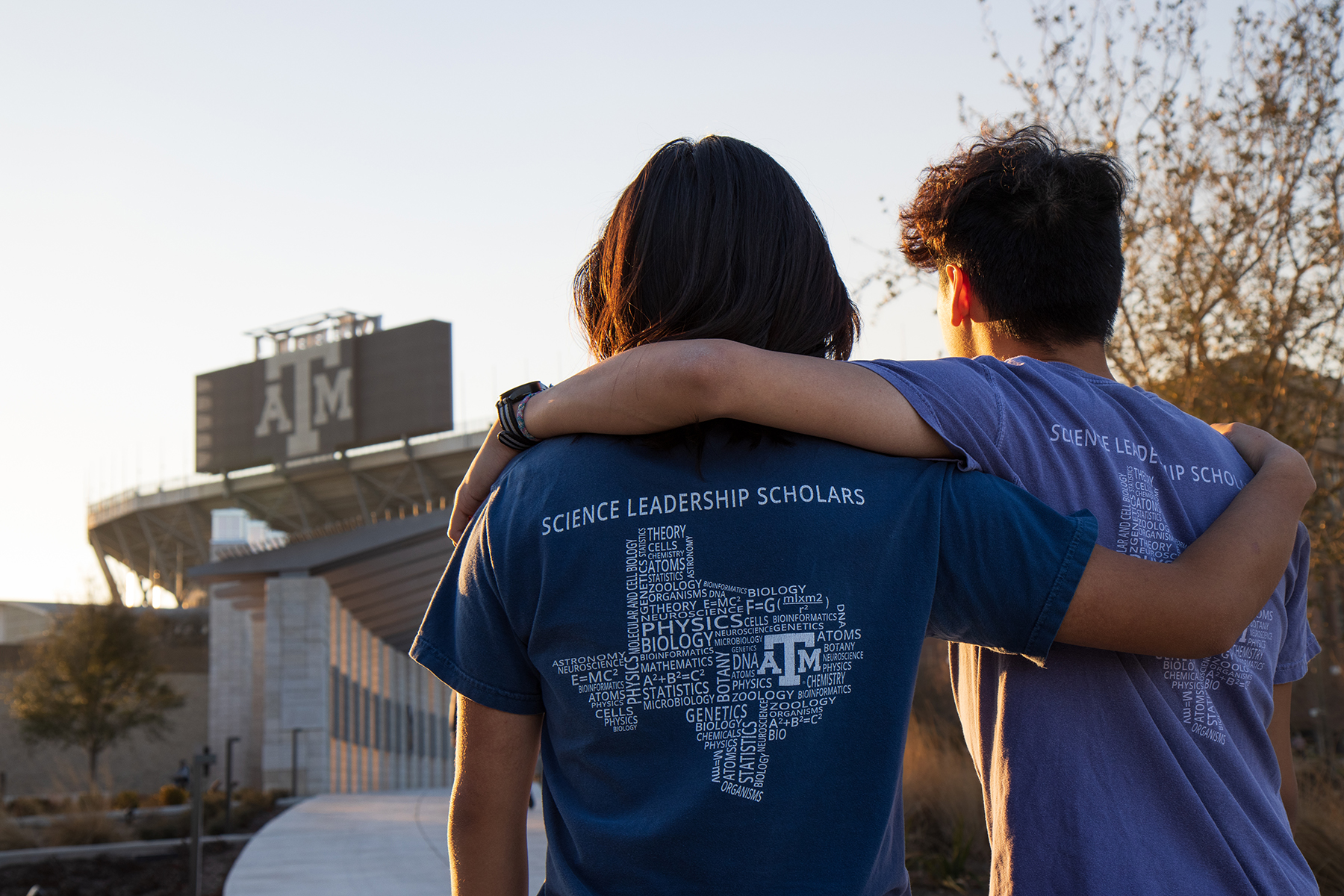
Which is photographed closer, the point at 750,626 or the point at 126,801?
the point at 750,626

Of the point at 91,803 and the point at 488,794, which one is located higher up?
the point at 488,794

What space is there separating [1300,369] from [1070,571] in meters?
10.3

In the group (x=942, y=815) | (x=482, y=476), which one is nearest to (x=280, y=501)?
(x=942, y=815)

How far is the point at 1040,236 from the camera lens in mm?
1814

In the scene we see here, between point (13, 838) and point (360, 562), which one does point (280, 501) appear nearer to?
point (360, 562)

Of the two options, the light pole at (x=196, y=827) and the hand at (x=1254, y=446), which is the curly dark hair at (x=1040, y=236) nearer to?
the hand at (x=1254, y=446)

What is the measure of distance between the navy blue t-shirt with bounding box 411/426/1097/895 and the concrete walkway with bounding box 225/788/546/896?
4.71m

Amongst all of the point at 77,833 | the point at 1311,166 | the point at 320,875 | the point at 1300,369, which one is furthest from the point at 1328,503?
the point at 77,833

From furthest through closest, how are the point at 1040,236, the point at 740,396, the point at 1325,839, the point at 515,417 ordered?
the point at 1325,839 < the point at 1040,236 < the point at 515,417 < the point at 740,396

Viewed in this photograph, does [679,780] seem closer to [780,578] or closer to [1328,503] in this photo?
[780,578]

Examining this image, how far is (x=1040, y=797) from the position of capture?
157 centimetres

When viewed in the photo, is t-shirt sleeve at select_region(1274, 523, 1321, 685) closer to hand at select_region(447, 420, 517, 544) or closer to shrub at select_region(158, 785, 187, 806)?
hand at select_region(447, 420, 517, 544)

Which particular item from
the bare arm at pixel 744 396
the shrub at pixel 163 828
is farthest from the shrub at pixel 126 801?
the bare arm at pixel 744 396

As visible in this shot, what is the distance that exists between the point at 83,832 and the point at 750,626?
47.1ft
